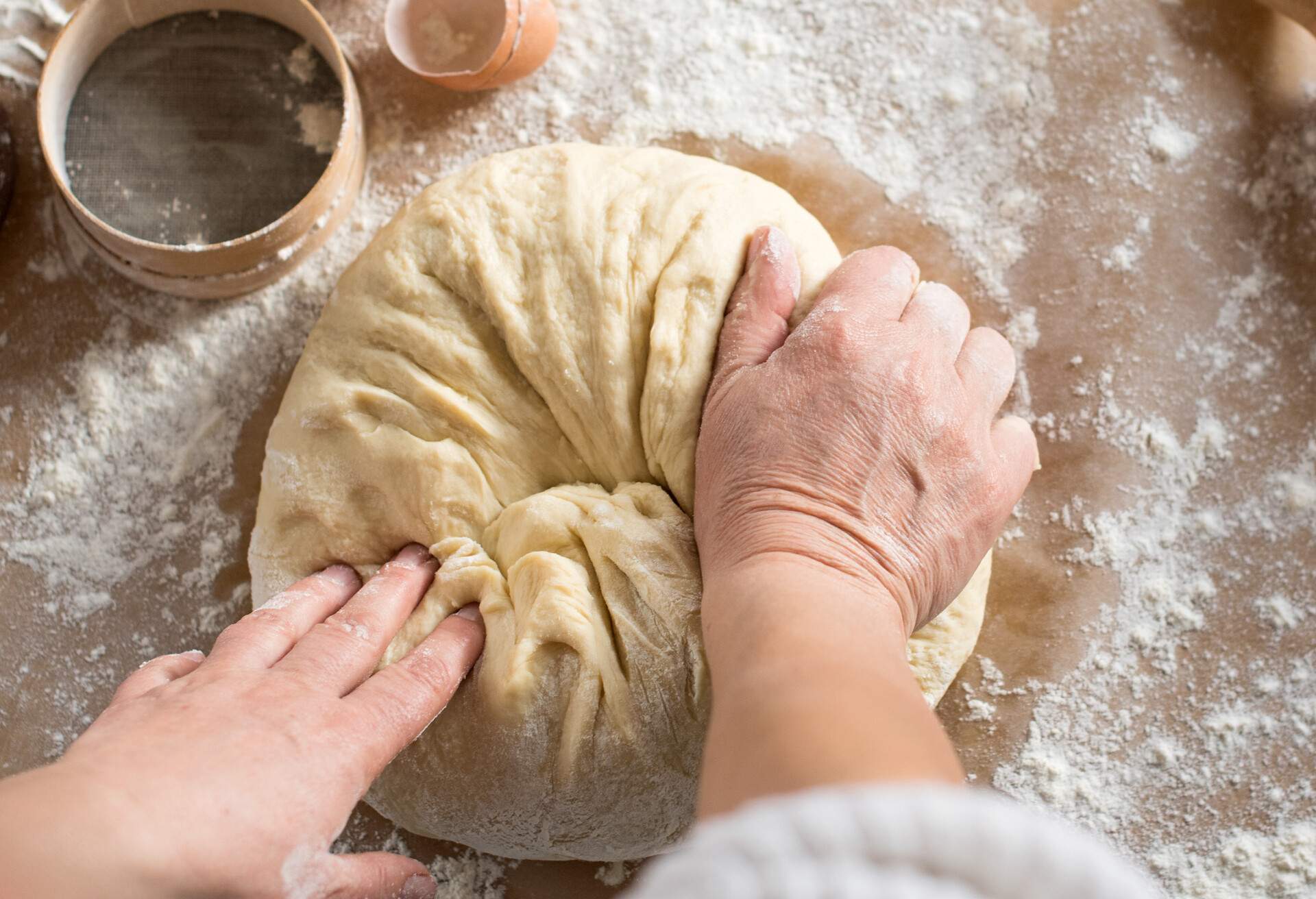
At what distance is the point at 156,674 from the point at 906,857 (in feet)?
3.45

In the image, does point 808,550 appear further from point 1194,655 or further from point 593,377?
point 1194,655

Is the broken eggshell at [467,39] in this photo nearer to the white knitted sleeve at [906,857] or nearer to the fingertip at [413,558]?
the fingertip at [413,558]

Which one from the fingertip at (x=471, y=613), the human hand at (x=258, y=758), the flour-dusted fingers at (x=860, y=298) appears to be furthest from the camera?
the fingertip at (x=471, y=613)

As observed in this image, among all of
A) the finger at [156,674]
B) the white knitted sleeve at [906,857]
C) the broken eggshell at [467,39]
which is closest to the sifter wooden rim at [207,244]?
the broken eggshell at [467,39]

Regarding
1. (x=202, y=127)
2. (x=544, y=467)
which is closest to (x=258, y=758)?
(x=544, y=467)

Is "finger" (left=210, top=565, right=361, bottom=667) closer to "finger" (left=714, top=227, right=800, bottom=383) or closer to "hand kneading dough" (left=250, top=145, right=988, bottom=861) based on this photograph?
"hand kneading dough" (left=250, top=145, right=988, bottom=861)

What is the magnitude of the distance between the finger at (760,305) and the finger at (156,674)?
86 cm

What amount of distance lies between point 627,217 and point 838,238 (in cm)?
58

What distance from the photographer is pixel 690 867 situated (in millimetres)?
615

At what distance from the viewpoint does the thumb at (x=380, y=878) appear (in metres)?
1.17

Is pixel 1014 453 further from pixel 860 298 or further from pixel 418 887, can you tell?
pixel 418 887

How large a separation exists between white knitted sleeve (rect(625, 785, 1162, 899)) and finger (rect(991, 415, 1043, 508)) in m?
0.90

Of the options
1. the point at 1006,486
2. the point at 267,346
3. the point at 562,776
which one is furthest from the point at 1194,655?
the point at 267,346

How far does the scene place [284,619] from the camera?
1.41 m
